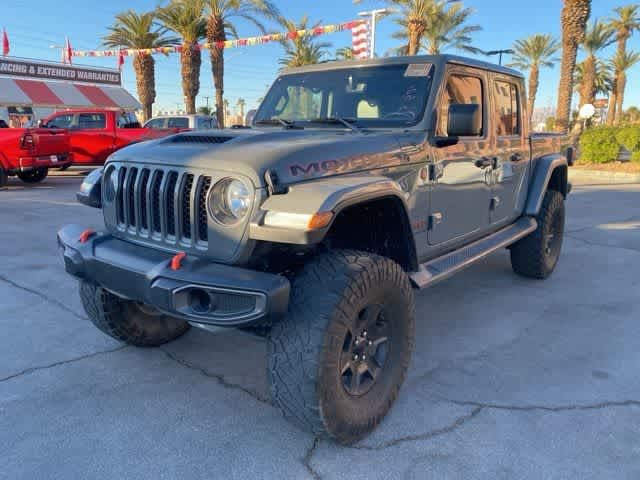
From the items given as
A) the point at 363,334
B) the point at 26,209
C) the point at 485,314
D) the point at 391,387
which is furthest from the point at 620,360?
the point at 26,209

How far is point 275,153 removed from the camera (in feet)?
7.85

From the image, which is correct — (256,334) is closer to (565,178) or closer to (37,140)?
(565,178)

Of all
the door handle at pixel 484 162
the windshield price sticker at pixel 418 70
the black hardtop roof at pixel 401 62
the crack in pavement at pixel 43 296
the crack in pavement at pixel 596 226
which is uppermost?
the black hardtop roof at pixel 401 62

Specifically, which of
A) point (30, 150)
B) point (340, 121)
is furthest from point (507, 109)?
point (30, 150)

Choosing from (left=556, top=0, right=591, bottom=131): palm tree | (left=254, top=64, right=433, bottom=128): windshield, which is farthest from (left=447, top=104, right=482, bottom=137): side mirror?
(left=556, top=0, right=591, bottom=131): palm tree

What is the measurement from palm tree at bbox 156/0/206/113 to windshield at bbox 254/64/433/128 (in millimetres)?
21315

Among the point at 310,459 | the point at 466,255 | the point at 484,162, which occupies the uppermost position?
the point at 484,162

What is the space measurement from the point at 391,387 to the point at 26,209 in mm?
8081

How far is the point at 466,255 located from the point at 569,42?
17705mm

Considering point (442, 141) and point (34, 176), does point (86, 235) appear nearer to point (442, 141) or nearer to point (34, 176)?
point (442, 141)

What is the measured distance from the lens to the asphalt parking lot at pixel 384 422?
233cm

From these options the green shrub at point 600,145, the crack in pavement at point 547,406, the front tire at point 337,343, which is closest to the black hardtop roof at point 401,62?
the front tire at point 337,343

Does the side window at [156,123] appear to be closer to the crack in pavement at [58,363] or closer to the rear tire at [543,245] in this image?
the rear tire at [543,245]

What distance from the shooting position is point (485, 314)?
4.19m
